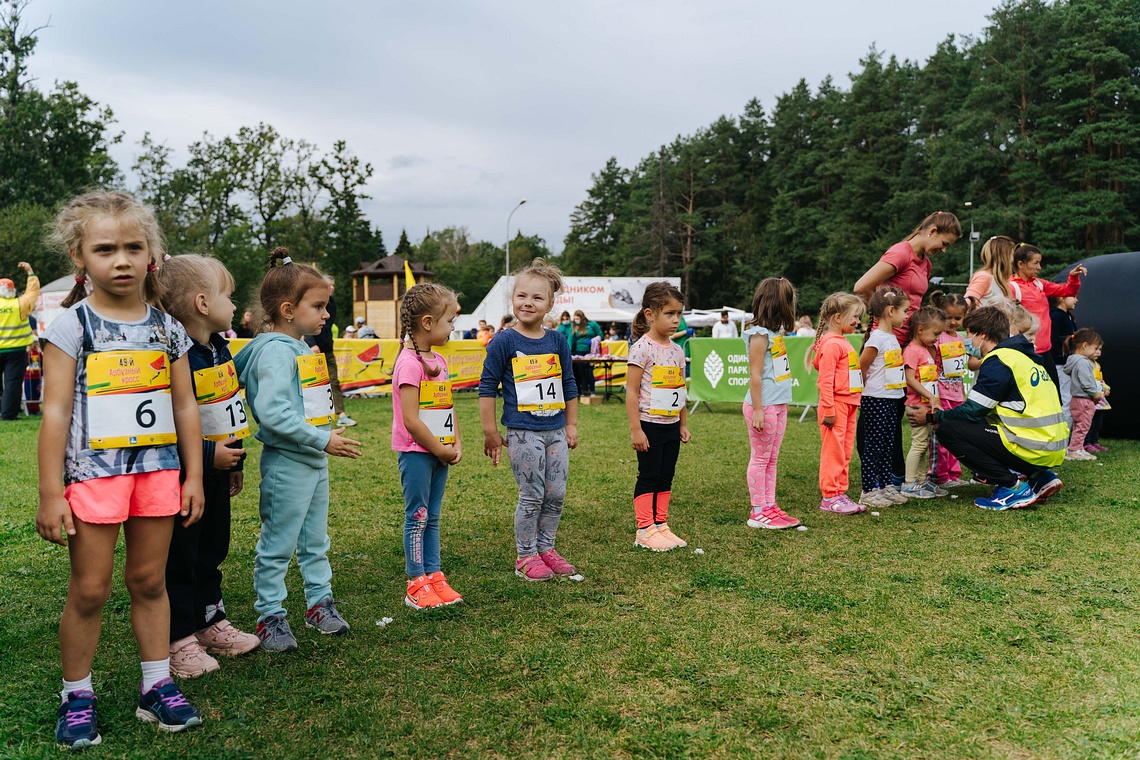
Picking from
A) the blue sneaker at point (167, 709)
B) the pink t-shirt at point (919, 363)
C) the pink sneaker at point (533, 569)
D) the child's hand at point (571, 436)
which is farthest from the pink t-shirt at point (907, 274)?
the blue sneaker at point (167, 709)

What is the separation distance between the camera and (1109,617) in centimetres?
376

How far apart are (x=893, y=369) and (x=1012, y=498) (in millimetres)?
1312

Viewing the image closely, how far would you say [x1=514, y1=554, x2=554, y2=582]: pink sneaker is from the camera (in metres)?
4.56

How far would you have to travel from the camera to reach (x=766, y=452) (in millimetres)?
5945

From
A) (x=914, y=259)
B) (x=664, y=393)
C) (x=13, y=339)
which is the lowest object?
(x=664, y=393)

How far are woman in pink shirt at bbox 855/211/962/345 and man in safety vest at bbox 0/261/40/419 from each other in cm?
1168

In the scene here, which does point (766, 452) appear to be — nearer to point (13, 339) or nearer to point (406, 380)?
point (406, 380)

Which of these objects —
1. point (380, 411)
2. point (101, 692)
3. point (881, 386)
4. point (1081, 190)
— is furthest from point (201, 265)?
point (1081, 190)

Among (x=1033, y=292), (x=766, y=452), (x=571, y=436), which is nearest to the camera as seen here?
(x=571, y=436)

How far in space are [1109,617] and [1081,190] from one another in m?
43.5

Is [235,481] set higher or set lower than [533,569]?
higher

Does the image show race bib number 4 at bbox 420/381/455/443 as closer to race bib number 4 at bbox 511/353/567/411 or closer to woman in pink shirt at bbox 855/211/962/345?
race bib number 4 at bbox 511/353/567/411

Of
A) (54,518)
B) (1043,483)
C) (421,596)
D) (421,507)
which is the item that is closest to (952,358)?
(1043,483)

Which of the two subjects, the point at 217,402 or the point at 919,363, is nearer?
the point at 217,402
